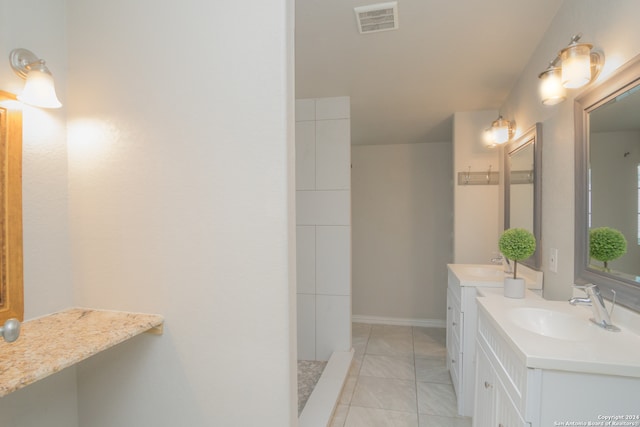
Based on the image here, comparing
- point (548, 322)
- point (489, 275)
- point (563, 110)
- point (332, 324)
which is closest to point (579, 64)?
point (563, 110)

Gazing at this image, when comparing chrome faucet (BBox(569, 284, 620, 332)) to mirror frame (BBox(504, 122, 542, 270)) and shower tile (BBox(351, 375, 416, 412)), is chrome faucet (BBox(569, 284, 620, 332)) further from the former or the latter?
shower tile (BBox(351, 375, 416, 412))

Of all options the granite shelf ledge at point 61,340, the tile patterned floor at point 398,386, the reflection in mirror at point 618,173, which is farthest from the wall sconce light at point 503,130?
the granite shelf ledge at point 61,340

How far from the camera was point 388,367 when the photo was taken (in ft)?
9.48

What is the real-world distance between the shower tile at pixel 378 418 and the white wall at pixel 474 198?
1.51 metres

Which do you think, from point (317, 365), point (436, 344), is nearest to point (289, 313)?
point (317, 365)

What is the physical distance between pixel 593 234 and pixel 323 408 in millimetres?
Result: 1812

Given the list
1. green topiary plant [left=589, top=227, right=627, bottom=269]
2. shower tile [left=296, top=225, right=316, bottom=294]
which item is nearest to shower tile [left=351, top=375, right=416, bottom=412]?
shower tile [left=296, top=225, right=316, bottom=294]

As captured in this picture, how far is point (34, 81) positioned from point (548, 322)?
2256 millimetres

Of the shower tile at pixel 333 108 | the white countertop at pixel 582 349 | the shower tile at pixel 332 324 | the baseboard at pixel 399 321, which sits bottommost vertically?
the baseboard at pixel 399 321

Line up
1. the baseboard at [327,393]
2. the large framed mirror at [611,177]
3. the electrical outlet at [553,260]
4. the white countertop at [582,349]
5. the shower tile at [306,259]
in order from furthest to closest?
the shower tile at [306,259] → the baseboard at [327,393] → the electrical outlet at [553,260] → the large framed mirror at [611,177] → the white countertop at [582,349]

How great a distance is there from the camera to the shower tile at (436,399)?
223 centimetres

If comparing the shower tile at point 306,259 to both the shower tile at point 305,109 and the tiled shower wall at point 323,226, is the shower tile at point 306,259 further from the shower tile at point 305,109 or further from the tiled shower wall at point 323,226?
Answer: the shower tile at point 305,109

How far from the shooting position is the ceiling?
167 centimetres

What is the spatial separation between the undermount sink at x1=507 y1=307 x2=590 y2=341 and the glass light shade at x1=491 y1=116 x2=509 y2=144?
1599mm
